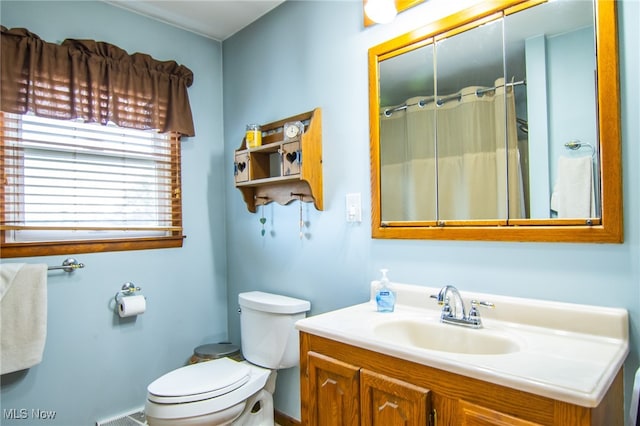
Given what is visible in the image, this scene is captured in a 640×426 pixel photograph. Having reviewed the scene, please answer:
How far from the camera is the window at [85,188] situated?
184 centimetres

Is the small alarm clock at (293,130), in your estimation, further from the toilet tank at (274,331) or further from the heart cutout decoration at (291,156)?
the toilet tank at (274,331)

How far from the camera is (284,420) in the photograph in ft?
7.04

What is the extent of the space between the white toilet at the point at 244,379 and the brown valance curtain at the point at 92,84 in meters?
1.18

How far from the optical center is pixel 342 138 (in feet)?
6.05

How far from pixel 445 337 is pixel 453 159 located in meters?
0.65

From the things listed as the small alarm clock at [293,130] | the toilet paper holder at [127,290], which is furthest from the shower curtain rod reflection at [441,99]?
the toilet paper holder at [127,290]

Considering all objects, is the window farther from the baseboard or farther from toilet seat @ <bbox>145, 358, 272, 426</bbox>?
the baseboard

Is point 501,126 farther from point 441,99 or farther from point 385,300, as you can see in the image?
point 385,300

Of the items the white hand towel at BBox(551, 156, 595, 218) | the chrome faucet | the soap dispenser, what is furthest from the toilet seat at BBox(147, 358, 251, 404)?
the white hand towel at BBox(551, 156, 595, 218)

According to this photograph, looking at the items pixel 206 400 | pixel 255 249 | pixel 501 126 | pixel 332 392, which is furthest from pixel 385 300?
pixel 255 249

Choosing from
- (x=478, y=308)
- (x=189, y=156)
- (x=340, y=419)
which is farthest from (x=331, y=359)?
(x=189, y=156)

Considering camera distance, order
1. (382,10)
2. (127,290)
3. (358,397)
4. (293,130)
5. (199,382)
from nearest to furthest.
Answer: (358,397), (382,10), (199,382), (293,130), (127,290)

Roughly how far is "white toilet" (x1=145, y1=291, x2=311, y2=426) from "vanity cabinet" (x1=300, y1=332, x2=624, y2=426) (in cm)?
49

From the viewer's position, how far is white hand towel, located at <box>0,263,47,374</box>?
170 cm
